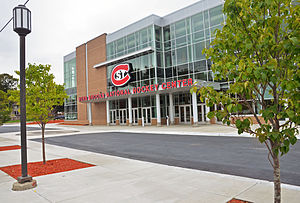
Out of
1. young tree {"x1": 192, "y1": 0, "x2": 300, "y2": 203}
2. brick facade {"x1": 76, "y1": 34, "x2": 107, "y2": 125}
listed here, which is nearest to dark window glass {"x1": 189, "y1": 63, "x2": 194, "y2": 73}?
brick facade {"x1": 76, "y1": 34, "x2": 107, "y2": 125}

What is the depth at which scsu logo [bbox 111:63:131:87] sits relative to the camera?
115 ft

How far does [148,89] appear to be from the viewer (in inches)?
1128

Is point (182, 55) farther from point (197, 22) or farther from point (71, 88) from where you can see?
point (71, 88)

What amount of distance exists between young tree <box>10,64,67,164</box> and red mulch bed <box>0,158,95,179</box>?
62.6 inches

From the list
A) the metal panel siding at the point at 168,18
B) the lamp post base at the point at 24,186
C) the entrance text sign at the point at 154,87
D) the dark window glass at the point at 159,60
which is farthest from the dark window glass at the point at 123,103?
the lamp post base at the point at 24,186

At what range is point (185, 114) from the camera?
31531 millimetres

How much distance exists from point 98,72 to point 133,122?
11847mm

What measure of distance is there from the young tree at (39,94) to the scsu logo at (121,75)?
25849mm

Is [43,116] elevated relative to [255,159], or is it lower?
elevated

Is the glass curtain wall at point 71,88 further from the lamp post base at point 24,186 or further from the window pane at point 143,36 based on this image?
the lamp post base at point 24,186

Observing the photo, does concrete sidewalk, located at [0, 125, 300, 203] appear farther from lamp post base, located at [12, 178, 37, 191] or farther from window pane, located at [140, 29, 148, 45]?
window pane, located at [140, 29, 148, 45]

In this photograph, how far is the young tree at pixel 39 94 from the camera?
855cm

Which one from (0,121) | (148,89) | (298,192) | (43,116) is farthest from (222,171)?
(148,89)

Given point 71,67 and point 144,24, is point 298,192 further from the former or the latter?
point 71,67
